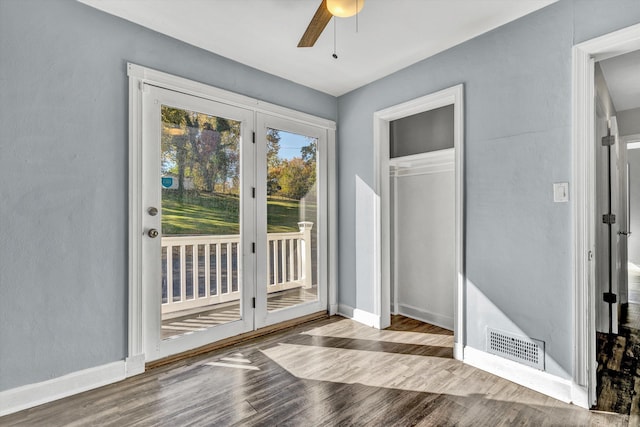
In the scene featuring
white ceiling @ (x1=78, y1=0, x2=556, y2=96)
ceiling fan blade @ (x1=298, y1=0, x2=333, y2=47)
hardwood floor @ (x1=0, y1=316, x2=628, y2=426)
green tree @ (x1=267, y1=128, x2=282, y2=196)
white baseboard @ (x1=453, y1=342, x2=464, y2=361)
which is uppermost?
white ceiling @ (x1=78, y1=0, x2=556, y2=96)

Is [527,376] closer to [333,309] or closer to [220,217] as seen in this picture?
[333,309]

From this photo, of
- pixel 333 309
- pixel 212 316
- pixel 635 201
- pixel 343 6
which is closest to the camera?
pixel 343 6

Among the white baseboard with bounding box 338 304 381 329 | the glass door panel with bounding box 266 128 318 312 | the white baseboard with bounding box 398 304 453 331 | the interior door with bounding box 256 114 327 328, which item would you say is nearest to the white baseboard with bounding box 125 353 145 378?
the interior door with bounding box 256 114 327 328

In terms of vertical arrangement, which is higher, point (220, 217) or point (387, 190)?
point (387, 190)

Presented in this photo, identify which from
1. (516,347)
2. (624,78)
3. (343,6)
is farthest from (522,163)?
(624,78)

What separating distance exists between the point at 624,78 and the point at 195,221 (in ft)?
14.1

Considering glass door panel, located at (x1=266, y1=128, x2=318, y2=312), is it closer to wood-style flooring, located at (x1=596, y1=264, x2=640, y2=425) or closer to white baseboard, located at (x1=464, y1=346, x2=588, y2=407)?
white baseboard, located at (x1=464, y1=346, x2=588, y2=407)

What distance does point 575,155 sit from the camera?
2.01 meters

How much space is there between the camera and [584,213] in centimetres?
198

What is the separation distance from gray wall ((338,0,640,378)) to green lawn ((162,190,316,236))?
193 centimetres

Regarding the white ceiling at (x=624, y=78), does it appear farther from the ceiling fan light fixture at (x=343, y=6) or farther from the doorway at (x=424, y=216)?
the ceiling fan light fixture at (x=343, y=6)

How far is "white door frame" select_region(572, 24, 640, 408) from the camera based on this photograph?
1968 millimetres

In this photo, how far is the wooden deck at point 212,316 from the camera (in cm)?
260

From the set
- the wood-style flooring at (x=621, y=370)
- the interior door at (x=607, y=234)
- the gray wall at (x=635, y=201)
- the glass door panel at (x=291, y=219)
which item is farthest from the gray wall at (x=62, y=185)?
the gray wall at (x=635, y=201)
